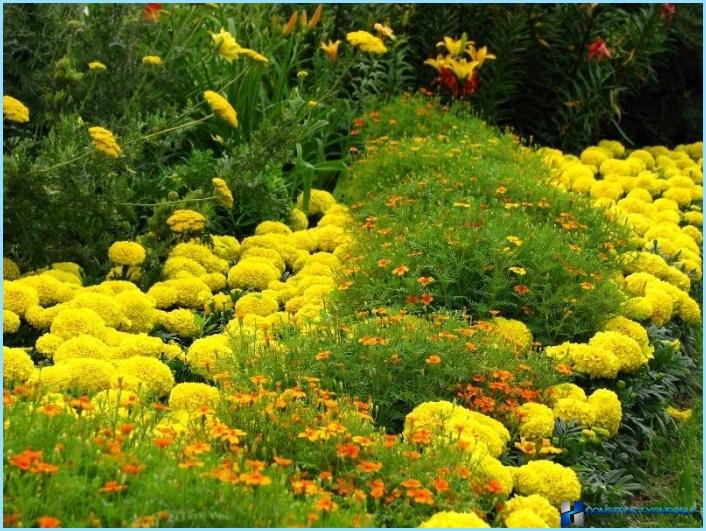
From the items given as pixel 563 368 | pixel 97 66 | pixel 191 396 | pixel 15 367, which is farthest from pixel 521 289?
pixel 97 66

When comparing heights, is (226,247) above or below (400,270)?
below

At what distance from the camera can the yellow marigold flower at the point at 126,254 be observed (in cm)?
532

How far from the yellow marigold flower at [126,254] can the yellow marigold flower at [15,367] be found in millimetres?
1385

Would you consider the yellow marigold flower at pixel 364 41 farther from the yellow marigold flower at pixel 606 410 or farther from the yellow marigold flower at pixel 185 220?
the yellow marigold flower at pixel 606 410

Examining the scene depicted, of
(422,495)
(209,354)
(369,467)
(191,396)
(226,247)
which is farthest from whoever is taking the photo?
(226,247)

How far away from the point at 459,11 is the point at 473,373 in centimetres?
509

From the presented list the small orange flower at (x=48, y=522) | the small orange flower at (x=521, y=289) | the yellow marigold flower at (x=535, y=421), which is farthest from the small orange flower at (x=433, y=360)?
the small orange flower at (x=48, y=522)

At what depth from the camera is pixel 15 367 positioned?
3939 mm

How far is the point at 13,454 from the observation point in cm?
306

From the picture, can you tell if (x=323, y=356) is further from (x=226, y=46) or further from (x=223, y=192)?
(x=226, y=46)

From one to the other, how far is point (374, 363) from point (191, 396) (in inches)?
27.3

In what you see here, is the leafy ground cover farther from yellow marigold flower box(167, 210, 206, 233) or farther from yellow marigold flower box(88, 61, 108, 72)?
yellow marigold flower box(88, 61, 108, 72)

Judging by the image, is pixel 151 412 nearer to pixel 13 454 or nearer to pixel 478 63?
pixel 13 454

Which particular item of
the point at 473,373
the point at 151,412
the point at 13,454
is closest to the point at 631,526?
the point at 473,373
